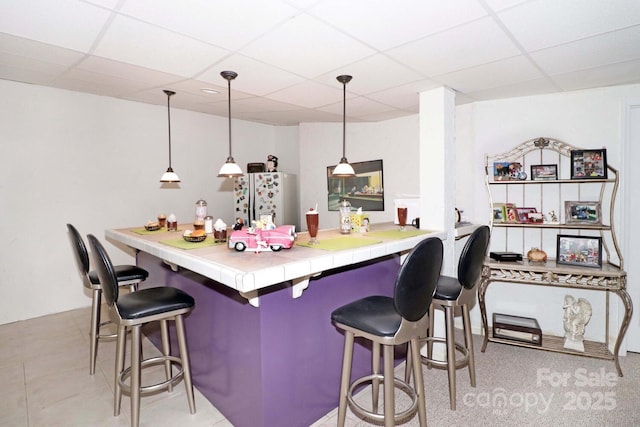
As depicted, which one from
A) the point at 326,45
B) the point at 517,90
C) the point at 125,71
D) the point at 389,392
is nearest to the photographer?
the point at 389,392

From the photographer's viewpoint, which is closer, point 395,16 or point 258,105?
point 395,16

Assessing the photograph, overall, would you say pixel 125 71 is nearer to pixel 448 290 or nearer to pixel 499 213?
pixel 448 290

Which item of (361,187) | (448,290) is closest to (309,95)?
(361,187)

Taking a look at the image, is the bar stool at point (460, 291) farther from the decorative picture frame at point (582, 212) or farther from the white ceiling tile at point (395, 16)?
the decorative picture frame at point (582, 212)

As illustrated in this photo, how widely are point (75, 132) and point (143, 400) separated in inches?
Answer: 124

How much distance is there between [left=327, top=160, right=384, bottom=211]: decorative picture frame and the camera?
4.79 meters

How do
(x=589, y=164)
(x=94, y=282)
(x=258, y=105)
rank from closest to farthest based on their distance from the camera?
(x=94, y=282) < (x=589, y=164) < (x=258, y=105)

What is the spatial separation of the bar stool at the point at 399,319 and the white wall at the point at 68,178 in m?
3.62

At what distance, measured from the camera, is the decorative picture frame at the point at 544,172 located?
10.4 feet

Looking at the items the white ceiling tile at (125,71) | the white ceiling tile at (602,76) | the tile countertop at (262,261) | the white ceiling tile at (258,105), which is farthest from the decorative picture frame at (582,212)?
the white ceiling tile at (125,71)

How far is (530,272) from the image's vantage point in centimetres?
305

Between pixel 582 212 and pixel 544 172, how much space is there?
1.56 ft

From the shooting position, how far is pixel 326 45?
2.23 metres

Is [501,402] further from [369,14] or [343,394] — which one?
[369,14]
